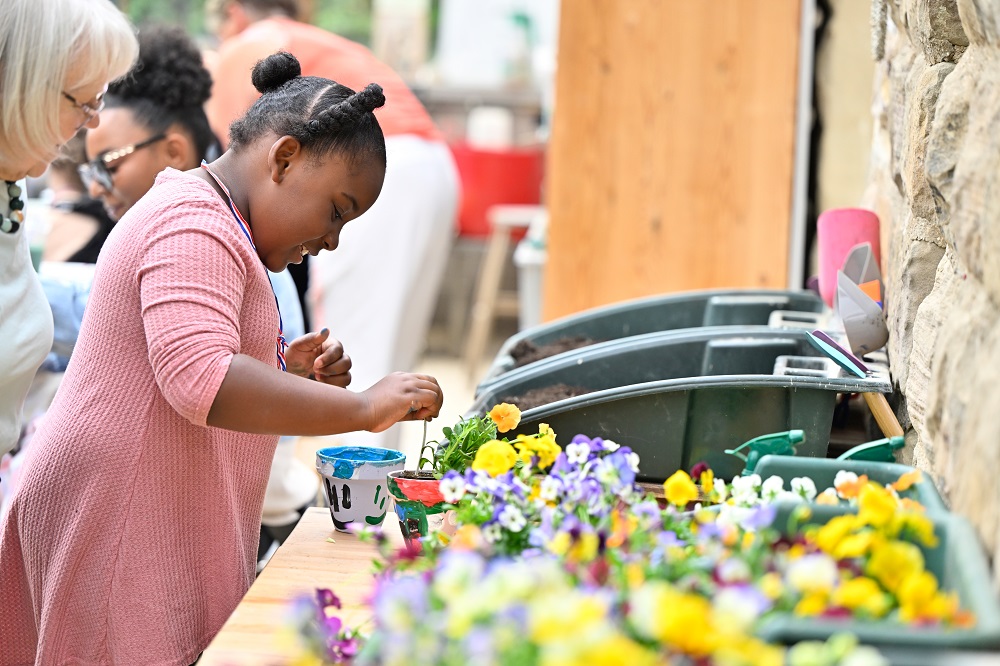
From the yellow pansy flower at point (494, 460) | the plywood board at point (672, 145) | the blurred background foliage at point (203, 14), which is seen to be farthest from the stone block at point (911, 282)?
the blurred background foliage at point (203, 14)

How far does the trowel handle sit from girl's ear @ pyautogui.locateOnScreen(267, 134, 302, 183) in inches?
37.8

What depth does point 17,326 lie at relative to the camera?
1930 millimetres

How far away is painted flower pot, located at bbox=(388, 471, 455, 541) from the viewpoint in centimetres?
158

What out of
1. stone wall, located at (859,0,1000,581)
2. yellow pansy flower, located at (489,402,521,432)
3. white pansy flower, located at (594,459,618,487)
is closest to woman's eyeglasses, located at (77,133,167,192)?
yellow pansy flower, located at (489,402,521,432)

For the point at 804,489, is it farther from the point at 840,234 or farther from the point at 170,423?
the point at 840,234

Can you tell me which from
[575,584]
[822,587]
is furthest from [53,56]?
[822,587]

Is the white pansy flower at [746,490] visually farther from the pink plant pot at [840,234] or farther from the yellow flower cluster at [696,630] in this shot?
the pink plant pot at [840,234]

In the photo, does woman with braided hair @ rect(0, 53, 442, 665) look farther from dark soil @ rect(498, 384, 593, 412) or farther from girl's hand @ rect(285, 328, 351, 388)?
dark soil @ rect(498, 384, 593, 412)

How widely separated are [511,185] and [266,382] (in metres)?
5.90

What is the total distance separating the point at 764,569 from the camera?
97 centimetres

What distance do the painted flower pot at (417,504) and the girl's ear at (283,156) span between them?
0.47 m

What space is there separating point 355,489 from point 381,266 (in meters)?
2.56

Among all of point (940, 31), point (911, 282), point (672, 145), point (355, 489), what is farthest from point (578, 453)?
point (672, 145)

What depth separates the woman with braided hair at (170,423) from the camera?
5.06 ft
